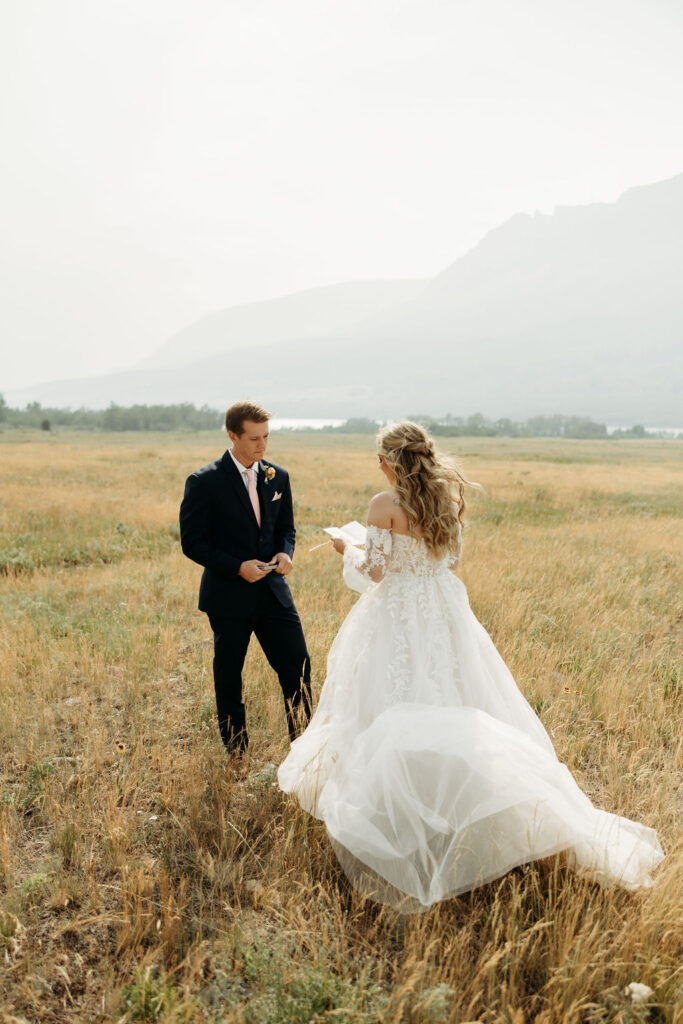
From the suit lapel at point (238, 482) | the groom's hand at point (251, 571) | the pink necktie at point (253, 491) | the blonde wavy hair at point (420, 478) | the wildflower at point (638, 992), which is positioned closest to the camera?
the wildflower at point (638, 992)

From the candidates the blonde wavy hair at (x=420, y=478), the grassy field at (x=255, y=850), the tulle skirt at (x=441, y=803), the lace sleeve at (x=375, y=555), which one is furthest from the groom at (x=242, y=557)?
the tulle skirt at (x=441, y=803)

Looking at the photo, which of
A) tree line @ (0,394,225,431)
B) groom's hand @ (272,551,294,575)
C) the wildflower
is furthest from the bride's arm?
tree line @ (0,394,225,431)

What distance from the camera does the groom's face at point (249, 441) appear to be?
14.4 feet

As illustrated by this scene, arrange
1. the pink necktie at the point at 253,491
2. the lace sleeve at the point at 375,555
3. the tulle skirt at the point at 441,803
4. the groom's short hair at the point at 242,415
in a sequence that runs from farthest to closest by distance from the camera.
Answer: the pink necktie at the point at 253,491
the groom's short hair at the point at 242,415
the lace sleeve at the point at 375,555
the tulle skirt at the point at 441,803

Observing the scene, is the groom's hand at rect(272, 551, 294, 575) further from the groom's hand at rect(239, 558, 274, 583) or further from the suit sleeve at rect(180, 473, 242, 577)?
the suit sleeve at rect(180, 473, 242, 577)

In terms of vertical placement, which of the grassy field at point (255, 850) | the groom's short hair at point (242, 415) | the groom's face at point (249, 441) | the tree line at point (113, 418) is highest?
the tree line at point (113, 418)

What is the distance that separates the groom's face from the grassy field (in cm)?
219

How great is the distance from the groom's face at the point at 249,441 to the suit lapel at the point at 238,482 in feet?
0.23

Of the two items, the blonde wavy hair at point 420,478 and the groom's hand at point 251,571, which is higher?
the blonde wavy hair at point 420,478

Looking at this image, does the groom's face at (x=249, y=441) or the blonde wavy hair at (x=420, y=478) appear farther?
the groom's face at (x=249, y=441)

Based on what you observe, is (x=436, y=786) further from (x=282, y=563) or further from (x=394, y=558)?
(x=282, y=563)

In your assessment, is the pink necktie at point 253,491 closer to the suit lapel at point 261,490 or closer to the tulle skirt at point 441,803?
the suit lapel at point 261,490

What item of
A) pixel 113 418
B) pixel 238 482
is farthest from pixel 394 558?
pixel 113 418

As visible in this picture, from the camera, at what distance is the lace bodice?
4.06m
